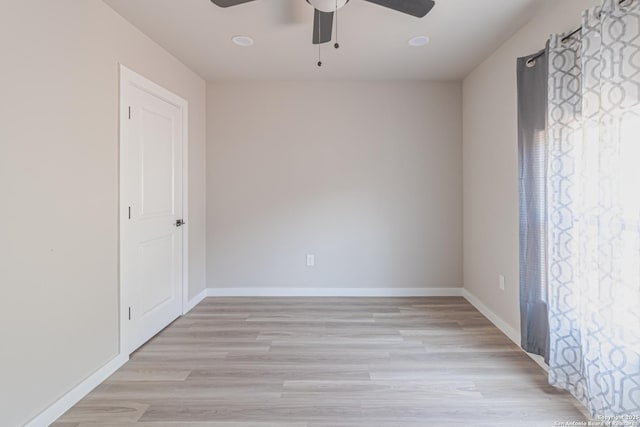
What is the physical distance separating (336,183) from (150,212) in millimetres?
1972

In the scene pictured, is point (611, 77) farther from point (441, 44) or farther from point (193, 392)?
point (193, 392)

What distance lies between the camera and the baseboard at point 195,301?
344 centimetres

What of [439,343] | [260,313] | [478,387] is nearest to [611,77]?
[478,387]

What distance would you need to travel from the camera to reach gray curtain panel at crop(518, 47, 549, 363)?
2.14 m

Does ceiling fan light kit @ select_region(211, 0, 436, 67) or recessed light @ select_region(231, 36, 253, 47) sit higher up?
recessed light @ select_region(231, 36, 253, 47)

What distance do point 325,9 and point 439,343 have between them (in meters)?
2.52

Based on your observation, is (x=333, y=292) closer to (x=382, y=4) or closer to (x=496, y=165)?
(x=496, y=165)

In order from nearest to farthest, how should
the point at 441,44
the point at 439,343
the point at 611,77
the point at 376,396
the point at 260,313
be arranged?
the point at 611,77 < the point at 376,396 < the point at 439,343 < the point at 441,44 < the point at 260,313

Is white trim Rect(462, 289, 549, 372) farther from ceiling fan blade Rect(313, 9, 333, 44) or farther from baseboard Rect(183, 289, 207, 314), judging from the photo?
baseboard Rect(183, 289, 207, 314)

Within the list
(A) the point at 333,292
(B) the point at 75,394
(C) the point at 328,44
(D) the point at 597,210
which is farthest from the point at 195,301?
(D) the point at 597,210

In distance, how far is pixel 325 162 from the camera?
3.85 m

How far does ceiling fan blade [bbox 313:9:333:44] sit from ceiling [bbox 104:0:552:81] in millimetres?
184

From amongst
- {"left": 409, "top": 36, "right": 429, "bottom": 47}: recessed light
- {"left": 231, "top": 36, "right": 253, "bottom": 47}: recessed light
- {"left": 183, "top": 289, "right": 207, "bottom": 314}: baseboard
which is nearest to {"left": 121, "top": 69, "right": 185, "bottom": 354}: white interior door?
{"left": 183, "top": 289, "right": 207, "bottom": 314}: baseboard

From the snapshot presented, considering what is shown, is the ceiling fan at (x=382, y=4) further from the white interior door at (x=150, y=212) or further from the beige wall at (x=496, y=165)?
the white interior door at (x=150, y=212)
